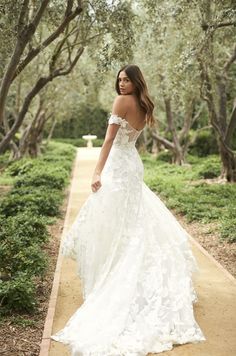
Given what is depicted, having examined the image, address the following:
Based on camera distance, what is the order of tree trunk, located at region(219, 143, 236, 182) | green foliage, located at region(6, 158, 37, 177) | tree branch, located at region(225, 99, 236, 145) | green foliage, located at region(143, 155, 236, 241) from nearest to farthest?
green foliage, located at region(143, 155, 236, 241), tree branch, located at region(225, 99, 236, 145), tree trunk, located at region(219, 143, 236, 182), green foliage, located at region(6, 158, 37, 177)

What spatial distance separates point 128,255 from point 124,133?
119cm

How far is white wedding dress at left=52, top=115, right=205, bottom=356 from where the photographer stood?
387 cm

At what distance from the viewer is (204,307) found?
4852mm

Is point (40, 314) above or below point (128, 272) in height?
below

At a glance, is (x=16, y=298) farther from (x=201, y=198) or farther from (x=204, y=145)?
(x=204, y=145)

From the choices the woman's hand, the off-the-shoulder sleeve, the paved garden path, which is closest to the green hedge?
the paved garden path

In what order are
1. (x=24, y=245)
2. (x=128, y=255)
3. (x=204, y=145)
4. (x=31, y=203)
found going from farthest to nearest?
(x=204, y=145) → (x=31, y=203) → (x=24, y=245) → (x=128, y=255)

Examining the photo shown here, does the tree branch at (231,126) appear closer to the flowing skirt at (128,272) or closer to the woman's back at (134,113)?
the flowing skirt at (128,272)

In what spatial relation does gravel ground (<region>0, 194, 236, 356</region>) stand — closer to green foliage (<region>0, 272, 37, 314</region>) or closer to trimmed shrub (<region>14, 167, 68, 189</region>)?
green foliage (<region>0, 272, 37, 314</region>)

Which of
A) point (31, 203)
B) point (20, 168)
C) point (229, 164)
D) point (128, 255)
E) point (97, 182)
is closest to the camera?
point (128, 255)

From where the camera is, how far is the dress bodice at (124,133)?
4.54 meters

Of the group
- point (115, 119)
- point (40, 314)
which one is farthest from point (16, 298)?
point (115, 119)

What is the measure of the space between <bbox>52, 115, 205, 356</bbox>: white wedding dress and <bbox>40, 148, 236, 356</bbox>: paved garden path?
0.36ft

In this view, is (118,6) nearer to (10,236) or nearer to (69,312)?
(10,236)
